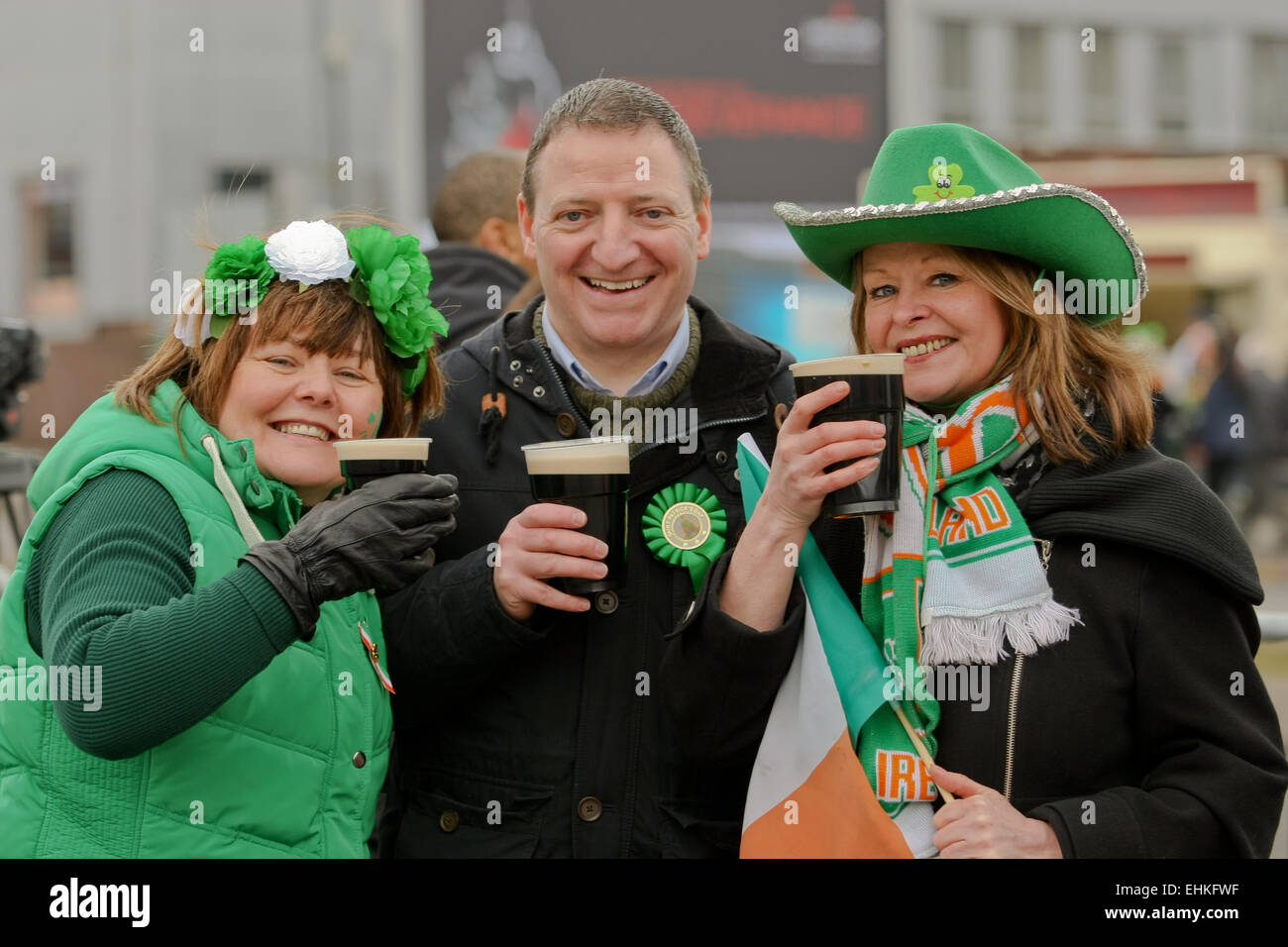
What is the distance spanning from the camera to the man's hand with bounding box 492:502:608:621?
279 centimetres

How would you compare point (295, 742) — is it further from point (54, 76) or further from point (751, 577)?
point (54, 76)

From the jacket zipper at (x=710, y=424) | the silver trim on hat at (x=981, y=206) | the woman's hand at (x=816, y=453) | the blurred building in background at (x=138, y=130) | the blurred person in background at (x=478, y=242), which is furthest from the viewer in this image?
the blurred building in background at (x=138, y=130)

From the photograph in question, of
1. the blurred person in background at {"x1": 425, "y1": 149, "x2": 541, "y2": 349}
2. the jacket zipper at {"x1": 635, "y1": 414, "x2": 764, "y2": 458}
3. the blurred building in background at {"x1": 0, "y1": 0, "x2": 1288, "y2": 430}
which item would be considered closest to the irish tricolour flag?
→ the jacket zipper at {"x1": 635, "y1": 414, "x2": 764, "y2": 458}

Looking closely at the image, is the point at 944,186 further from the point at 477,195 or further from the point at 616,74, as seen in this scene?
the point at 616,74

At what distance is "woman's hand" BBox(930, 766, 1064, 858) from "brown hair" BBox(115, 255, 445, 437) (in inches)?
56.4

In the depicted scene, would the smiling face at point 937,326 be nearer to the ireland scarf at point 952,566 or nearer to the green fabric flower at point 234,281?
the ireland scarf at point 952,566

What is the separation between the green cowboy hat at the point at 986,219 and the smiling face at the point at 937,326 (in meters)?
0.05

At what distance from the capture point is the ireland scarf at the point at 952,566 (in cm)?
273

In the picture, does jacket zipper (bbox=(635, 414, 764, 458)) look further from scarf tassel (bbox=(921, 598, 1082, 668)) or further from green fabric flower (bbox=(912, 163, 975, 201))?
scarf tassel (bbox=(921, 598, 1082, 668))

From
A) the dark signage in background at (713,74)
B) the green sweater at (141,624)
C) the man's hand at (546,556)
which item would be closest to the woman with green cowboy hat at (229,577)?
the green sweater at (141,624)

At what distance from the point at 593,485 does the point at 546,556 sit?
169 mm

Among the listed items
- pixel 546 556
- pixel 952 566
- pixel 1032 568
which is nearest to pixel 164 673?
pixel 546 556

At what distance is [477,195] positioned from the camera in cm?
588

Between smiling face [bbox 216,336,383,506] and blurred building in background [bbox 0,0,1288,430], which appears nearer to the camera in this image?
smiling face [bbox 216,336,383,506]
